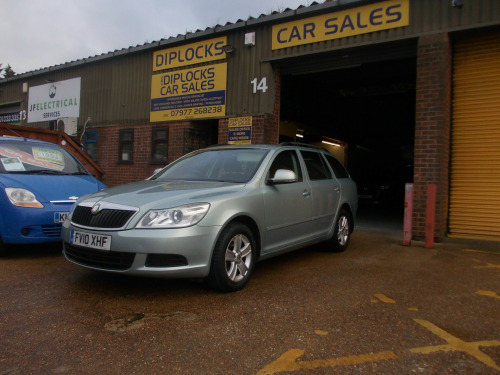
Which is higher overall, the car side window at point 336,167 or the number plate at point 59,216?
the car side window at point 336,167

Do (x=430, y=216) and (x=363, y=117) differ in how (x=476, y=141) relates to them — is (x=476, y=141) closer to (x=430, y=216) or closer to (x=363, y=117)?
(x=430, y=216)

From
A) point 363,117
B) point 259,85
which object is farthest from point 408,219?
point 363,117

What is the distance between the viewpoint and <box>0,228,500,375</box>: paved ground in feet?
8.20

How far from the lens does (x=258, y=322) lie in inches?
123

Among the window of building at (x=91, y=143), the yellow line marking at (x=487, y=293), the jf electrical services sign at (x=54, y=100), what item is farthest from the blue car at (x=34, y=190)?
the jf electrical services sign at (x=54, y=100)

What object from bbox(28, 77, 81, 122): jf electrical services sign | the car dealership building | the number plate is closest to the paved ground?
the number plate

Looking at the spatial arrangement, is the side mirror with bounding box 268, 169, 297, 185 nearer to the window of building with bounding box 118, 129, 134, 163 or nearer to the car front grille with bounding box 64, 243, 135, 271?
the car front grille with bounding box 64, 243, 135, 271

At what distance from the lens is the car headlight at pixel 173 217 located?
11.3 feet

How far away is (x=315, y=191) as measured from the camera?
17.3ft

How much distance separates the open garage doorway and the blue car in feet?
18.5

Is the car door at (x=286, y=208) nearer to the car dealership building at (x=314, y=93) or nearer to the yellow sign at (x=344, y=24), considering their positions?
the car dealership building at (x=314, y=93)

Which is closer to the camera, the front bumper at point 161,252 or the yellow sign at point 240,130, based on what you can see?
the front bumper at point 161,252

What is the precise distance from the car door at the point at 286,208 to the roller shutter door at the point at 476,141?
12.2 ft

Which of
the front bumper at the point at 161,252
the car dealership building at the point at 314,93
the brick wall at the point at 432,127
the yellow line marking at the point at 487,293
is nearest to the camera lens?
the front bumper at the point at 161,252
